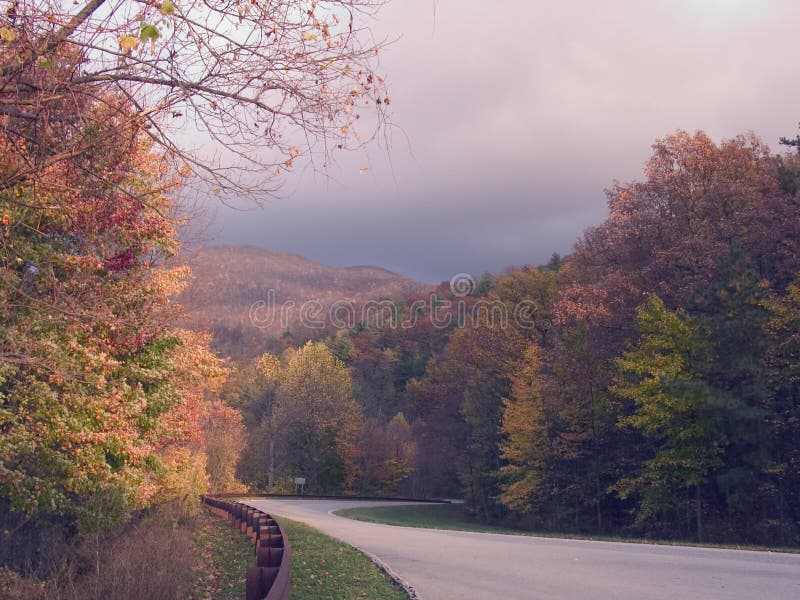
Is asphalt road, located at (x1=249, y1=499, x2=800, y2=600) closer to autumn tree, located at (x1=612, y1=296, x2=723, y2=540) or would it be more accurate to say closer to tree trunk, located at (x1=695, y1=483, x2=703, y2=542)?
autumn tree, located at (x1=612, y1=296, x2=723, y2=540)

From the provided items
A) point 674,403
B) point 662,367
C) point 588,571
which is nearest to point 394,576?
point 588,571

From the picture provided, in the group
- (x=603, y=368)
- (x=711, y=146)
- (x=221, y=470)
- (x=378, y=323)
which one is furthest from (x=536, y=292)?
(x=378, y=323)

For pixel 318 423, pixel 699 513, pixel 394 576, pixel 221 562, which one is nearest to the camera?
pixel 394 576

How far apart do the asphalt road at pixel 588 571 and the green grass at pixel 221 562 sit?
111 inches

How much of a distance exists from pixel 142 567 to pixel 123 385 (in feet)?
13.2

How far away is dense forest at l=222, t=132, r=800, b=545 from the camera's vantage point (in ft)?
87.8

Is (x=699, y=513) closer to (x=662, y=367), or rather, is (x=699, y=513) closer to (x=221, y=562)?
(x=662, y=367)

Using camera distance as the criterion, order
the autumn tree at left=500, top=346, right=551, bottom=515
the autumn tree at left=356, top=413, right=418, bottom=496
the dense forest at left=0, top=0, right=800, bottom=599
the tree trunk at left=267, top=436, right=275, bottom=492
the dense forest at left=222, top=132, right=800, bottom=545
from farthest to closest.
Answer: the tree trunk at left=267, top=436, right=275, bottom=492 → the autumn tree at left=356, top=413, right=418, bottom=496 → the autumn tree at left=500, top=346, right=551, bottom=515 → the dense forest at left=222, top=132, right=800, bottom=545 → the dense forest at left=0, top=0, right=800, bottom=599

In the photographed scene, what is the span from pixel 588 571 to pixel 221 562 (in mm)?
7862

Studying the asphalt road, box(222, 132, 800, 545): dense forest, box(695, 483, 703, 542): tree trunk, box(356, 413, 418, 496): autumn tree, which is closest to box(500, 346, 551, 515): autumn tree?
box(222, 132, 800, 545): dense forest

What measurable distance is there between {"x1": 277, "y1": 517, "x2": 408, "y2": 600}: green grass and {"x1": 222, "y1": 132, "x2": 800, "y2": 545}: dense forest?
Result: 16238mm

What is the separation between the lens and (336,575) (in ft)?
40.2

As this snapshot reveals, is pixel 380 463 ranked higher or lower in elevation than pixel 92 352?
lower

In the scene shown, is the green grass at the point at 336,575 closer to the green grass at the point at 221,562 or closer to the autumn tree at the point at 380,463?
the green grass at the point at 221,562
